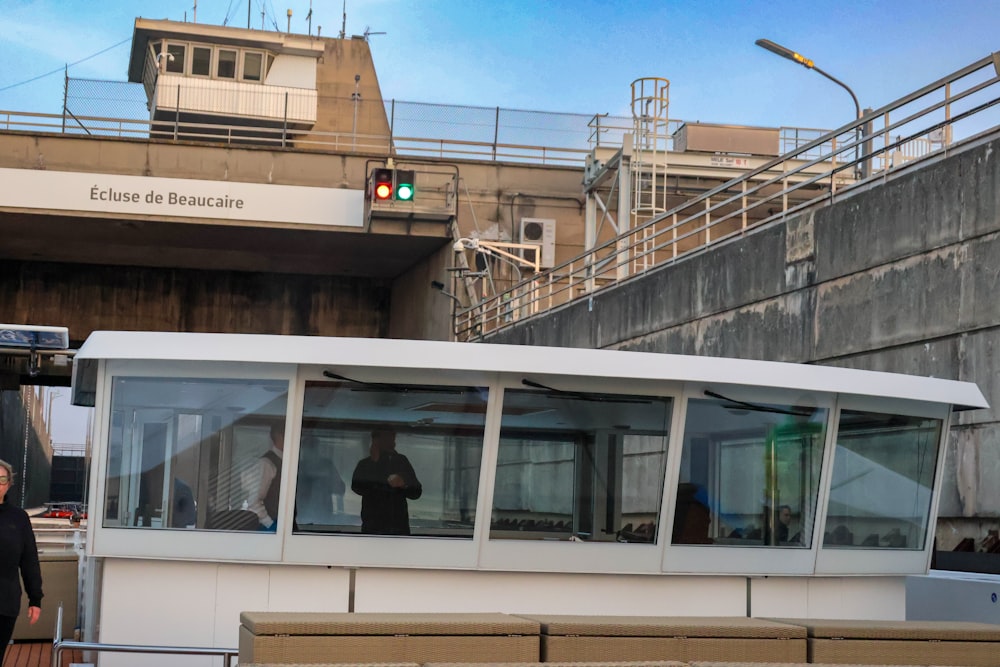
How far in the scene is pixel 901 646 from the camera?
7.12 m

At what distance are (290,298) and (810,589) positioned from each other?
3134cm

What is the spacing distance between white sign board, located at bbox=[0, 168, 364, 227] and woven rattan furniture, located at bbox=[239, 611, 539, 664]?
2601 centimetres

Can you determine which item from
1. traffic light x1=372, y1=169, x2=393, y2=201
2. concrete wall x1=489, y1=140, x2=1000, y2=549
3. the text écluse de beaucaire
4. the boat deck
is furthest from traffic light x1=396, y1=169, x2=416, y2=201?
the boat deck

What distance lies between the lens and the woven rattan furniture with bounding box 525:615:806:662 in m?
6.75

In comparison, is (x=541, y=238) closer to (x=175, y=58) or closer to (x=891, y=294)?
(x=175, y=58)

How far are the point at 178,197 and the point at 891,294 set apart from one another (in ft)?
72.4

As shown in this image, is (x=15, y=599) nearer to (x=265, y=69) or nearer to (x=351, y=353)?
(x=351, y=353)

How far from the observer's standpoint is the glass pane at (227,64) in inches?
1705

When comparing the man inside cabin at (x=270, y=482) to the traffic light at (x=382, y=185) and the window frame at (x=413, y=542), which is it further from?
the traffic light at (x=382, y=185)

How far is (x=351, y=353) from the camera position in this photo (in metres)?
8.01

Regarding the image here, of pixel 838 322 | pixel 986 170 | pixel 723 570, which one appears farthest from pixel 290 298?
pixel 723 570

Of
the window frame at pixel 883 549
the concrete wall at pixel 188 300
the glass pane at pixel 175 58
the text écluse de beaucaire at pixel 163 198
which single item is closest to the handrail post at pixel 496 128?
the concrete wall at pixel 188 300

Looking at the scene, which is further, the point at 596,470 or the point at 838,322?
the point at 838,322

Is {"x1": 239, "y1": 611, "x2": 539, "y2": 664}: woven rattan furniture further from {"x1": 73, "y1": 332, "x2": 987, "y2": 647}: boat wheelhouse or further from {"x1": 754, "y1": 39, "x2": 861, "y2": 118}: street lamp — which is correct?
{"x1": 754, "y1": 39, "x2": 861, "y2": 118}: street lamp
